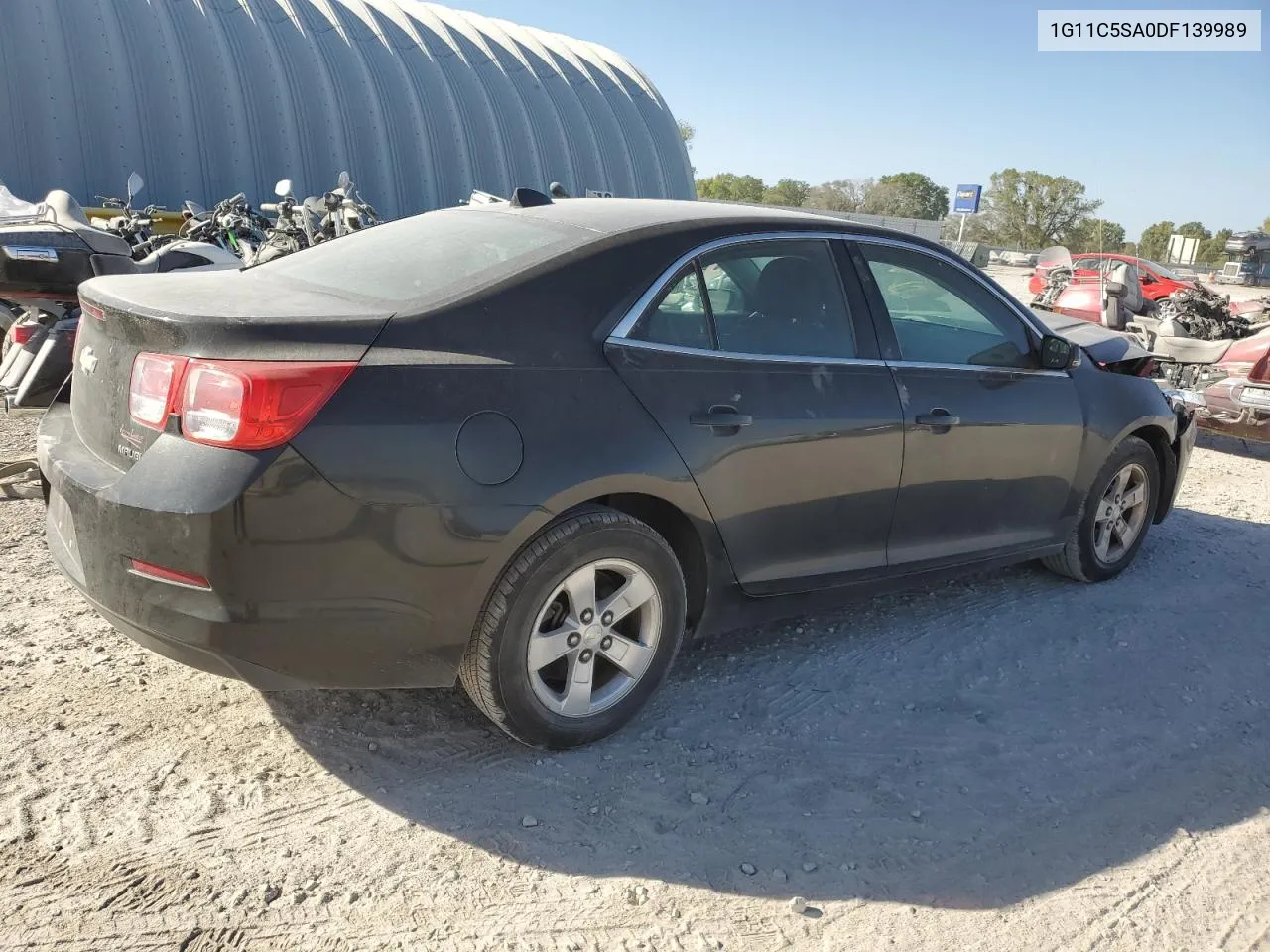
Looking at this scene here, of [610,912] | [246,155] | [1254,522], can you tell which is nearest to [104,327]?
[610,912]

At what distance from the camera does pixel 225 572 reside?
2537mm

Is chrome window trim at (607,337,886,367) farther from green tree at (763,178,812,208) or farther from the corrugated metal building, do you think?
green tree at (763,178,812,208)

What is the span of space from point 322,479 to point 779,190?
236ft

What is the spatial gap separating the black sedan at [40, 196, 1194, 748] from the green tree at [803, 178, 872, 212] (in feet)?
209

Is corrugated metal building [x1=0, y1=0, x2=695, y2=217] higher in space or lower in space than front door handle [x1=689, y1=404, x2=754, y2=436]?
higher

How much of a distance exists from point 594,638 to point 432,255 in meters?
1.36

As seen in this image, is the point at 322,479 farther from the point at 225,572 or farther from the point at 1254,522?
the point at 1254,522

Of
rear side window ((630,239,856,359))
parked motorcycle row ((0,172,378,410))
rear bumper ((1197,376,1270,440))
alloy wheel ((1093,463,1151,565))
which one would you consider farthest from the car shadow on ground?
rear bumper ((1197,376,1270,440))

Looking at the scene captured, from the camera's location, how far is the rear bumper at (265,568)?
2.52m

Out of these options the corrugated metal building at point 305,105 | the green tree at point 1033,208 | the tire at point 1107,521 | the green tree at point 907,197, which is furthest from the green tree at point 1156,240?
the tire at point 1107,521

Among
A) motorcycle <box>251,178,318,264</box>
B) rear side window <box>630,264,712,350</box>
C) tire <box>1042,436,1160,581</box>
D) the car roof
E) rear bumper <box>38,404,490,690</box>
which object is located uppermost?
motorcycle <box>251,178,318,264</box>

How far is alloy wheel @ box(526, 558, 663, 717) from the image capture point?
304cm

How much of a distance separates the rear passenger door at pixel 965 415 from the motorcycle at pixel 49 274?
400 centimetres

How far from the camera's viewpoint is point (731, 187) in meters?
77.8
